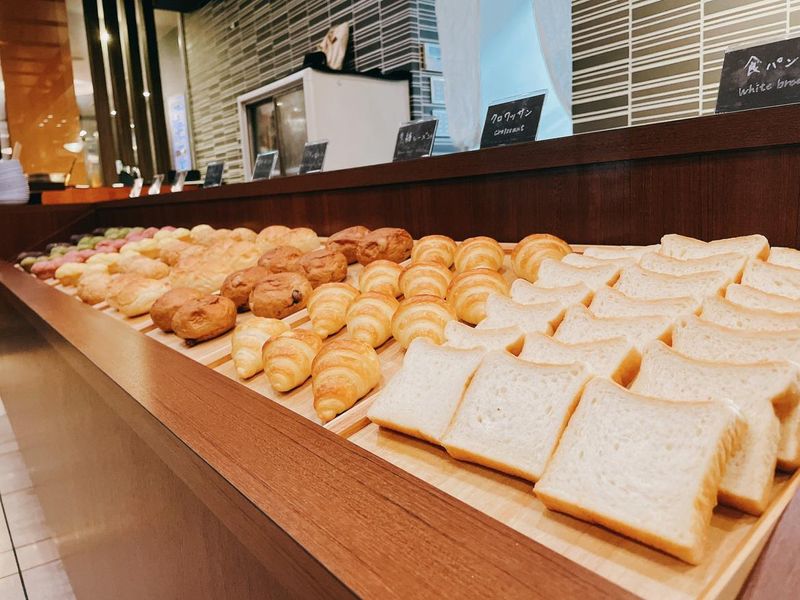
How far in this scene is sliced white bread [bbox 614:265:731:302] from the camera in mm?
917

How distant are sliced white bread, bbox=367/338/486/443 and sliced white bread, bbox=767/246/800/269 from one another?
0.56 metres

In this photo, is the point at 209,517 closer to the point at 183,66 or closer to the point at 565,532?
the point at 565,532

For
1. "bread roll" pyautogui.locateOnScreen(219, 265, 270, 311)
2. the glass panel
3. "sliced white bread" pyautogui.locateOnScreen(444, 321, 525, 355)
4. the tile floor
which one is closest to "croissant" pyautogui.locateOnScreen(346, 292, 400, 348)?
"sliced white bread" pyautogui.locateOnScreen(444, 321, 525, 355)

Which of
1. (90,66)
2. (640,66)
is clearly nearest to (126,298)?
(640,66)

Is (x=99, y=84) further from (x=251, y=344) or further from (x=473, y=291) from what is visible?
(x=473, y=291)

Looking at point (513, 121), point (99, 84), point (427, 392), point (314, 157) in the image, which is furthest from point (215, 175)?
point (99, 84)

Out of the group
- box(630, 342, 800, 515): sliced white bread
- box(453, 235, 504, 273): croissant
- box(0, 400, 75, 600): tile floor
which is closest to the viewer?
box(630, 342, 800, 515): sliced white bread

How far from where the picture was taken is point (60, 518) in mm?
2104

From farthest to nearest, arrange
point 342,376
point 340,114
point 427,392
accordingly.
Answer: point 340,114
point 342,376
point 427,392

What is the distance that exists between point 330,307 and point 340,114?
3.91m

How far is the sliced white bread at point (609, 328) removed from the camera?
Answer: 2.67ft

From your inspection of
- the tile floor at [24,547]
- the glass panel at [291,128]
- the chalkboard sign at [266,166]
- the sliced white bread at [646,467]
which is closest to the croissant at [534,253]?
the sliced white bread at [646,467]

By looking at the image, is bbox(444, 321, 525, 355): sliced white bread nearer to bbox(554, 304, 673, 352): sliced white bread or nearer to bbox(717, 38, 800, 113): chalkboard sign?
bbox(554, 304, 673, 352): sliced white bread

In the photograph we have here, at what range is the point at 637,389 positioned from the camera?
0.70 metres
